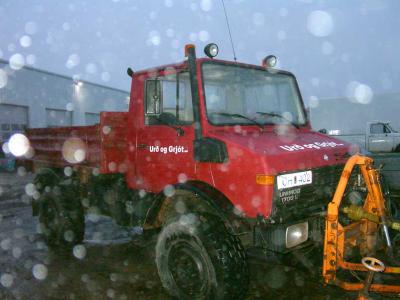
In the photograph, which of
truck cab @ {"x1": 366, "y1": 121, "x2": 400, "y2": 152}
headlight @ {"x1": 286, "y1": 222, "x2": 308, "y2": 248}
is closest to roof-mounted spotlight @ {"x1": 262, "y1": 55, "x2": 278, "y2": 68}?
headlight @ {"x1": 286, "y1": 222, "x2": 308, "y2": 248}

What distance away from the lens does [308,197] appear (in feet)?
12.0

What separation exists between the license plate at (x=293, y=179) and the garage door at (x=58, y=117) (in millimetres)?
22255

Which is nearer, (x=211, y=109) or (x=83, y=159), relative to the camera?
(x=211, y=109)

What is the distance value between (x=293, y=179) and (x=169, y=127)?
1.49 m

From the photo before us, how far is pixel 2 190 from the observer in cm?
1181

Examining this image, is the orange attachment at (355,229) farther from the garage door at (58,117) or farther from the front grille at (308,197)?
the garage door at (58,117)

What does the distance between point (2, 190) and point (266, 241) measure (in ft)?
35.7

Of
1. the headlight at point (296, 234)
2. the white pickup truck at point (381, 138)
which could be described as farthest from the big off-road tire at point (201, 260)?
the white pickup truck at point (381, 138)

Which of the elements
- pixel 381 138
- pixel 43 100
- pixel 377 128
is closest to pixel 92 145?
pixel 381 138

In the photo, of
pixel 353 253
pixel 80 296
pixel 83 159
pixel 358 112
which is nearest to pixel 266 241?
pixel 353 253

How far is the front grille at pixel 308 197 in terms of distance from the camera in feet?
11.1

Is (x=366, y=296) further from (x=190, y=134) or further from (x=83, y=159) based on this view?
(x=83, y=159)

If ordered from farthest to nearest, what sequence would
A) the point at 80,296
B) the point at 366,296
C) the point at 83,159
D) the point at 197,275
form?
the point at 83,159
the point at 80,296
the point at 197,275
the point at 366,296

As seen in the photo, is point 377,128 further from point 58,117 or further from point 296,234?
point 58,117
